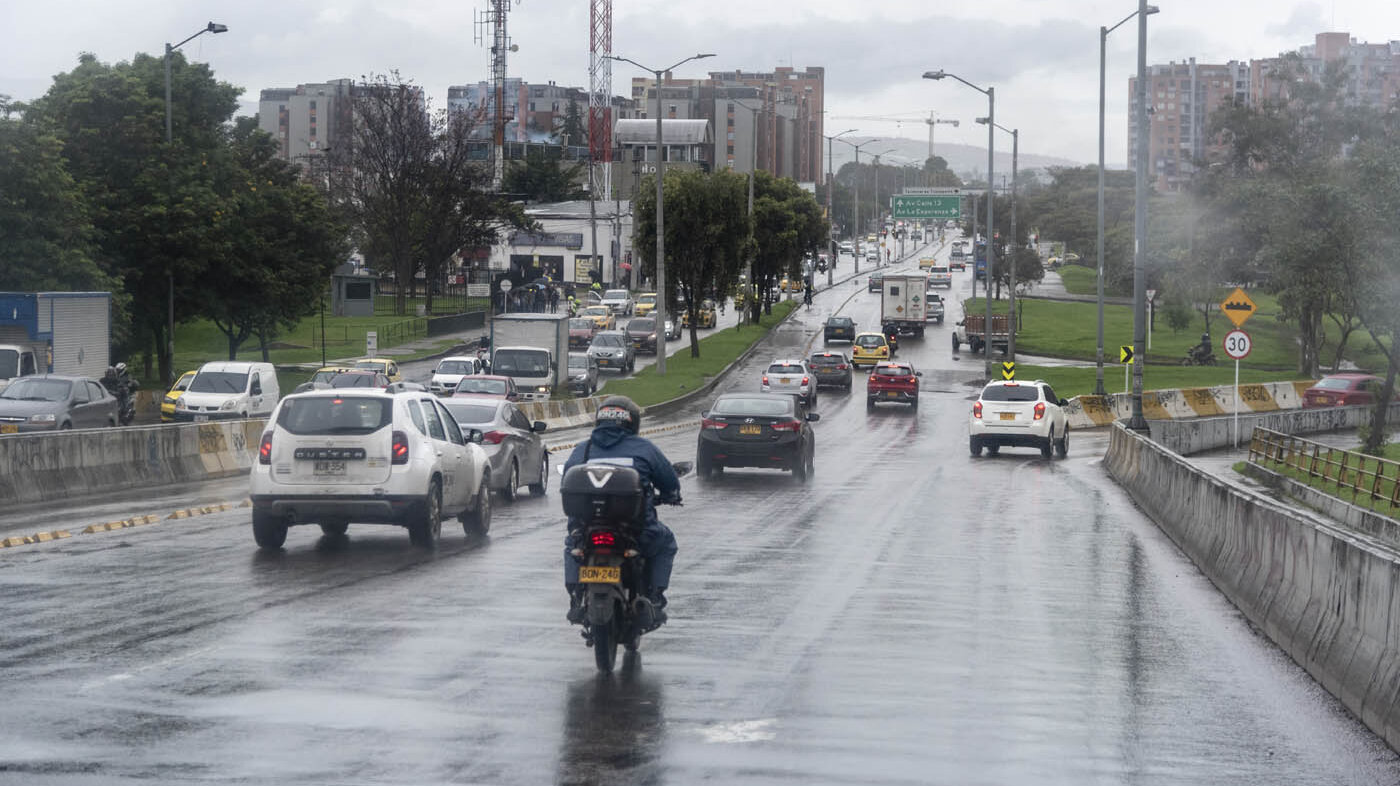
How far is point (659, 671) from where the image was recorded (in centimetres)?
1076

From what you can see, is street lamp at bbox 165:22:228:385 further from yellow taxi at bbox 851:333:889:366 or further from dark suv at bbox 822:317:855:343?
dark suv at bbox 822:317:855:343

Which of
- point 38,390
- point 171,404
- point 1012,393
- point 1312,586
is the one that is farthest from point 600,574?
point 171,404

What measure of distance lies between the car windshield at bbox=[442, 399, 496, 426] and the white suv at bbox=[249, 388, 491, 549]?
6018 mm

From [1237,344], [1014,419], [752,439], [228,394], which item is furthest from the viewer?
[228,394]

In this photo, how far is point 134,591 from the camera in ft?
45.2

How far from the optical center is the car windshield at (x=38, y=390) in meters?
32.9

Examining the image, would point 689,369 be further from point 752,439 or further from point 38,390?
point 752,439

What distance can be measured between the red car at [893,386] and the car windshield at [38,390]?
29.7m

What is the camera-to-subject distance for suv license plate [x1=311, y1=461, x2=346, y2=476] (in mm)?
16906

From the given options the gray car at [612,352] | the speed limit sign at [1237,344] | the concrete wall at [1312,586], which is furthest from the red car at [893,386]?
the concrete wall at [1312,586]

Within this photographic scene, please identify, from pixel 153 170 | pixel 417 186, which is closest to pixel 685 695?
pixel 153 170

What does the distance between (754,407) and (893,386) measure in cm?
2814

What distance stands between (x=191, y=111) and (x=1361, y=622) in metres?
56.4

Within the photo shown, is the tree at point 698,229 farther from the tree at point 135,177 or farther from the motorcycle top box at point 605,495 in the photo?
the motorcycle top box at point 605,495
